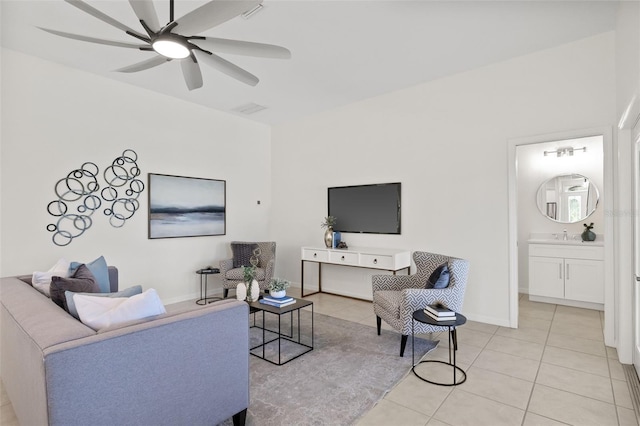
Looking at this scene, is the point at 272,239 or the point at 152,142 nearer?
the point at 152,142

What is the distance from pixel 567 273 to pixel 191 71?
5.07m

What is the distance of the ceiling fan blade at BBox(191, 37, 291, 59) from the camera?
7.30 feet

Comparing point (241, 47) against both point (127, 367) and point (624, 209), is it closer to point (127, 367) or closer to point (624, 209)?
point (127, 367)

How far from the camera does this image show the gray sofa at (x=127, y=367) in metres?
1.29

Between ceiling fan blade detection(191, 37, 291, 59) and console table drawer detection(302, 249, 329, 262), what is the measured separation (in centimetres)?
308

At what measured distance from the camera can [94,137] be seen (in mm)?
3998

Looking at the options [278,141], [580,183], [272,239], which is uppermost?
[278,141]

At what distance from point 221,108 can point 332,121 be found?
69.1 inches

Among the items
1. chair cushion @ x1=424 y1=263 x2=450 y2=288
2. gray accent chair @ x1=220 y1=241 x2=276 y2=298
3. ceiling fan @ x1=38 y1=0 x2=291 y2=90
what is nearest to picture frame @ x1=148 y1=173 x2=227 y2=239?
gray accent chair @ x1=220 y1=241 x2=276 y2=298

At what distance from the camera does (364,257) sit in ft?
14.7

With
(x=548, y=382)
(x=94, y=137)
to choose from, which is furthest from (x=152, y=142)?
(x=548, y=382)

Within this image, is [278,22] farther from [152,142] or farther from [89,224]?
[89,224]

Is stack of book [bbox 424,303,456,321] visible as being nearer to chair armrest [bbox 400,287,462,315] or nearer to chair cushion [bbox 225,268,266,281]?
chair armrest [bbox 400,287,462,315]

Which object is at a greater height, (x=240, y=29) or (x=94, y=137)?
(x=240, y=29)
